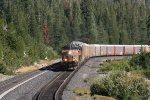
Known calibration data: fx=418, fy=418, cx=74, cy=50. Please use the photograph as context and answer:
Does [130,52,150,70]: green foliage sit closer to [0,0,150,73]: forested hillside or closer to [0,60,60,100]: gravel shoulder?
[0,60,60,100]: gravel shoulder

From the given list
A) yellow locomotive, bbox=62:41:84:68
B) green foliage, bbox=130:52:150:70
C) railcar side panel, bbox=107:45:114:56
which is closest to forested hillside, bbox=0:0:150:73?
railcar side panel, bbox=107:45:114:56

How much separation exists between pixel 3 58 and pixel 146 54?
17822 mm

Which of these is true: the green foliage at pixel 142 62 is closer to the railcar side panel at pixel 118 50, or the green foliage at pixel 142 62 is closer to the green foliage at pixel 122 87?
the green foliage at pixel 122 87

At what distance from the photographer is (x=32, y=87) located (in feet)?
110

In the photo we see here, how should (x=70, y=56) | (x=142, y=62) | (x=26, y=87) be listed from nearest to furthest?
1. (x=26, y=87)
2. (x=70, y=56)
3. (x=142, y=62)

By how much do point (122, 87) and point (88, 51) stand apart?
37868 mm

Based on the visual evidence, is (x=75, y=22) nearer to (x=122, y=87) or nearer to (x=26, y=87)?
(x=26, y=87)

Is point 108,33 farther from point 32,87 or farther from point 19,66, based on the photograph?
point 32,87

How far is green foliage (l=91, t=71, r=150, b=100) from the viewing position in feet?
91.8

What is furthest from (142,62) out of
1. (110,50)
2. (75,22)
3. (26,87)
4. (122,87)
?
(75,22)

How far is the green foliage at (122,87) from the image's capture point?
2797cm

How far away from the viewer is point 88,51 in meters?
66.2

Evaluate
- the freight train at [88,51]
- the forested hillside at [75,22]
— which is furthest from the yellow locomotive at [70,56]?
the forested hillside at [75,22]

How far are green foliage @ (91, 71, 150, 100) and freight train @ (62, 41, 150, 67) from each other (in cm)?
1658
